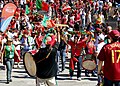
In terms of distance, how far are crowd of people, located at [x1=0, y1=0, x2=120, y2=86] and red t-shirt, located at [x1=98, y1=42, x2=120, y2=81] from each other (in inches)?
0.8

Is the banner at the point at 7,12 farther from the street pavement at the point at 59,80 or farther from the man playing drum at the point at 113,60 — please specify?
the man playing drum at the point at 113,60

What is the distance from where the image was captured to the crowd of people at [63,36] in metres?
9.98

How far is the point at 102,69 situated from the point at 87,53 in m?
5.26

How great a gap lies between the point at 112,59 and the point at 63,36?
7.03 m

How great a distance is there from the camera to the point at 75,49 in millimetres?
14047

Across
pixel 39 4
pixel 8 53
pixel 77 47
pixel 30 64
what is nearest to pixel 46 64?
pixel 30 64

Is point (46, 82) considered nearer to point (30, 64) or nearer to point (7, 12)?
point (30, 64)

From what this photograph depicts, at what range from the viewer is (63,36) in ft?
50.1

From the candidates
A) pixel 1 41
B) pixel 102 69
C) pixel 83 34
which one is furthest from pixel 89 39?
pixel 102 69

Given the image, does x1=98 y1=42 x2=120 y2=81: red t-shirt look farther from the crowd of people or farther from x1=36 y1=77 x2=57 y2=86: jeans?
x1=36 y1=77 x2=57 y2=86: jeans

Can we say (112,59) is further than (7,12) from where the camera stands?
No

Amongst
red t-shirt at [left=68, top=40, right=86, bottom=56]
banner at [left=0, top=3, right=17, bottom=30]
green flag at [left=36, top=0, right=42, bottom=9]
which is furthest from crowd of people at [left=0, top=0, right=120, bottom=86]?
banner at [left=0, top=3, right=17, bottom=30]

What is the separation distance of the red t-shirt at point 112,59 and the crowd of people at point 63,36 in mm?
22

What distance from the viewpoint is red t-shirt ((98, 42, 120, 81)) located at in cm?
830
